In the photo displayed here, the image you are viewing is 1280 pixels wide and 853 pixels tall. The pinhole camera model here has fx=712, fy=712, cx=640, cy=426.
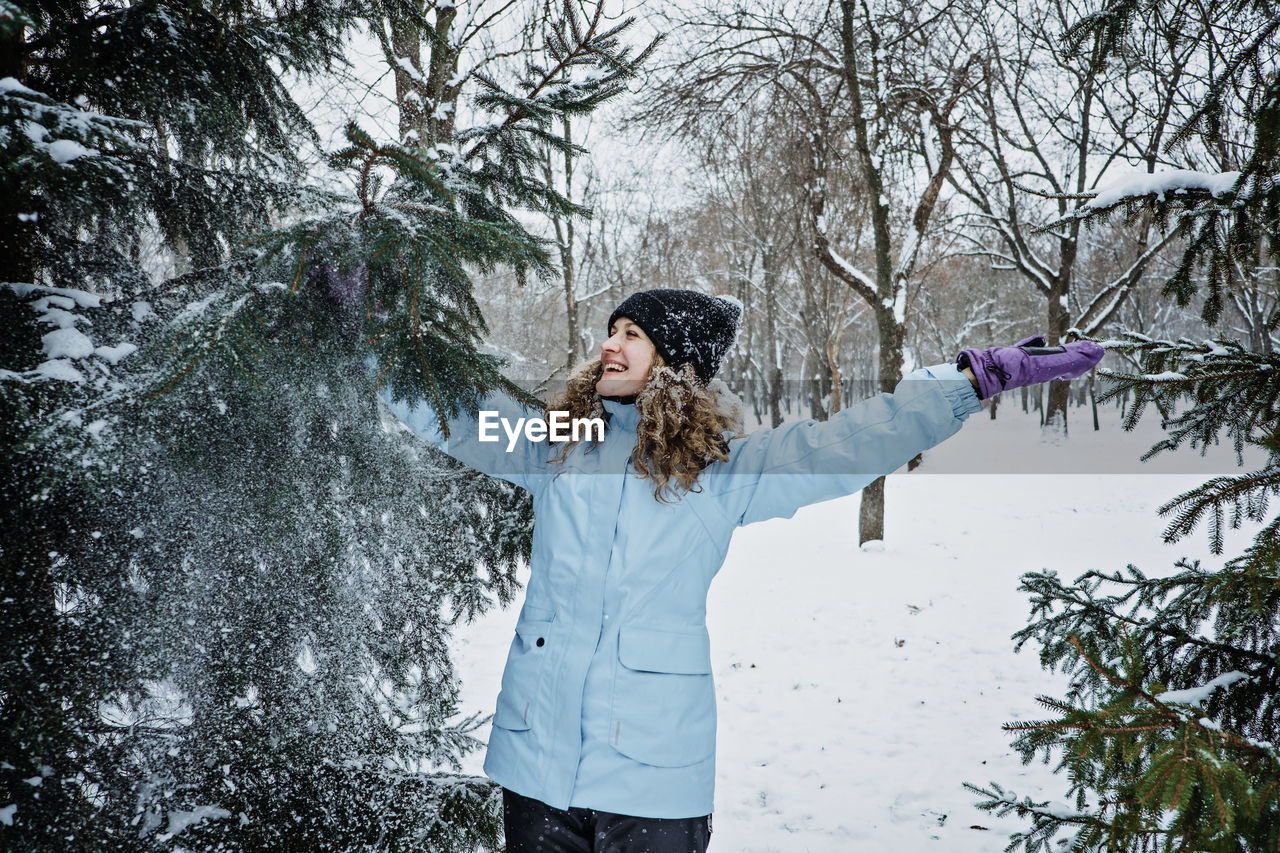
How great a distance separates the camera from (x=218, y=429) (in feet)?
5.87

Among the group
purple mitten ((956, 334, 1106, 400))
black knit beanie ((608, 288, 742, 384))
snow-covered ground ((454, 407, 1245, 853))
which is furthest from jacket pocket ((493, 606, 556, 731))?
snow-covered ground ((454, 407, 1245, 853))

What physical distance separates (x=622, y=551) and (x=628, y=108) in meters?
7.92

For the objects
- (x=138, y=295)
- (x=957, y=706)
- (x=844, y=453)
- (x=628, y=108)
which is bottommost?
(x=957, y=706)

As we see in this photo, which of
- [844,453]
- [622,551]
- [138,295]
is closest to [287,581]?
[138,295]

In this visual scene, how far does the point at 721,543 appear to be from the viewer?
1947 mm

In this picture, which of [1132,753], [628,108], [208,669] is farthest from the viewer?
[628,108]

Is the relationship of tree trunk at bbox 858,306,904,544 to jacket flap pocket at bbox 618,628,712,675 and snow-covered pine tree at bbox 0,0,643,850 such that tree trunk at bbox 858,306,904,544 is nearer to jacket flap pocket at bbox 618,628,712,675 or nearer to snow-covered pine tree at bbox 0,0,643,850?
snow-covered pine tree at bbox 0,0,643,850

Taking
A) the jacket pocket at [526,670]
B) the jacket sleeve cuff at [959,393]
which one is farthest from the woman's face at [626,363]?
the jacket sleeve cuff at [959,393]

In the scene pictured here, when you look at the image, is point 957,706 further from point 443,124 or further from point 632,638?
point 443,124

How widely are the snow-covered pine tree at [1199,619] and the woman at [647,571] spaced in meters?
0.55

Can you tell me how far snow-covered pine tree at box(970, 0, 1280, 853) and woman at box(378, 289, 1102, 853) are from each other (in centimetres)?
55

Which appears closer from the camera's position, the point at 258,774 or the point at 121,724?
the point at 121,724

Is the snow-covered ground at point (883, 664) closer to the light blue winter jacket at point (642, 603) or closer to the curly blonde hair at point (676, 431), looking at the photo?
the light blue winter jacket at point (642, 603)

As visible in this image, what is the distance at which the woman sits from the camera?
1.71m
